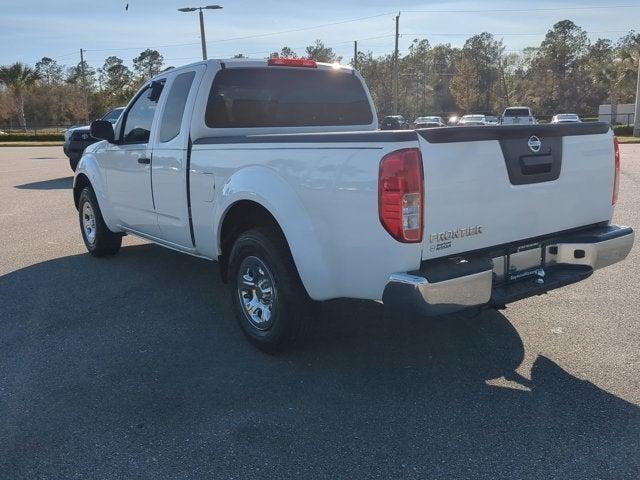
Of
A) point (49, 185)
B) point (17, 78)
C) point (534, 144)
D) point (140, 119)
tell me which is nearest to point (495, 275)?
point (534, 144)

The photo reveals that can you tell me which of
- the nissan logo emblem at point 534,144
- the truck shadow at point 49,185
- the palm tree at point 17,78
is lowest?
the truck shadow at point 49,185

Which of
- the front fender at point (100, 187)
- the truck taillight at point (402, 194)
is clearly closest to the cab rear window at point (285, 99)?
the front fender at point (100, 187)

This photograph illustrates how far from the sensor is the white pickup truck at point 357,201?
136 inches

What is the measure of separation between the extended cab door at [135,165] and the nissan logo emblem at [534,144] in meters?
3.37

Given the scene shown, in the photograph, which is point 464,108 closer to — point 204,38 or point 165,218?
point 204,38

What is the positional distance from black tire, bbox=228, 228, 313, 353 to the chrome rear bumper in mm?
834

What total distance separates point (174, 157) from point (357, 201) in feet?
7.67

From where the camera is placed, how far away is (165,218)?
569 cm

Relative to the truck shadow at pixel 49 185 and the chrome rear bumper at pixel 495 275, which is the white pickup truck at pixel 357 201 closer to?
the chrome rear bumper at pixel 495 275

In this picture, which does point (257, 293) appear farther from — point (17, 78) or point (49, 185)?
point (17, 78)

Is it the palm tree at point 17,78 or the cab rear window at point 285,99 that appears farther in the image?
the palm tree at point 17,78

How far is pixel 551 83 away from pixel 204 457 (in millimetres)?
88016

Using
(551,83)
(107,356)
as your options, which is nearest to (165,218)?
(107,356)

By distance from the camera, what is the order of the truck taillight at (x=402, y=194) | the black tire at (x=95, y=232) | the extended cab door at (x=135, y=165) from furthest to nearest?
the black tire at (x=95, y=232) → the extended cab door at (x=135, y=165) → the truck taillight at (x=402, y=194)
